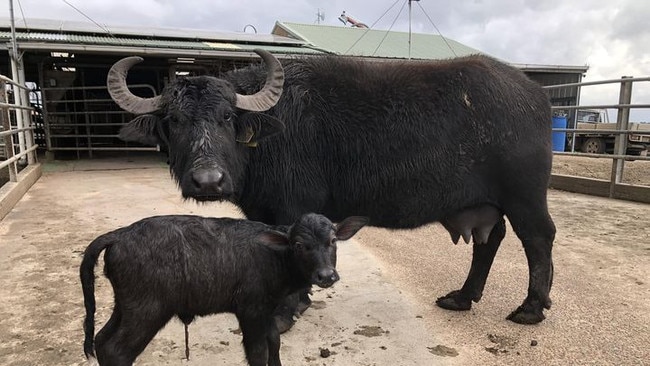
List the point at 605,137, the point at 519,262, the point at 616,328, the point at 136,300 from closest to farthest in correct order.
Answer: the point at 136,300 → the point at 616,328 → the point at 519,262 → the point at 605,137

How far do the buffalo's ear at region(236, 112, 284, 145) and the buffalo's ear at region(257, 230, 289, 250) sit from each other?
88 centimetres

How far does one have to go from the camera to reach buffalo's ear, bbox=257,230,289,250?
2752mm

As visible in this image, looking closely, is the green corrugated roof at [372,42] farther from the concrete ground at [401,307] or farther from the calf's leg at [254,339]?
the calf's leg at [254,339]

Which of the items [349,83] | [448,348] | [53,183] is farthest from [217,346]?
[53,183]

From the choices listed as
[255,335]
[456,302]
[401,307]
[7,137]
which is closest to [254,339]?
[255,335]

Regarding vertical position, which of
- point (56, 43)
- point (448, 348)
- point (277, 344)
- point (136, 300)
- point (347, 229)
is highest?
point (56, 43)

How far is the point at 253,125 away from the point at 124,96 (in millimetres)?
986

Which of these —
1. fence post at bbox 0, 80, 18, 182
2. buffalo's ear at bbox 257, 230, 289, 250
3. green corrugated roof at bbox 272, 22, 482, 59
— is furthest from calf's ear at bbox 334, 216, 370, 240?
green corrugated roof at bbox 272, 22, 482, 59

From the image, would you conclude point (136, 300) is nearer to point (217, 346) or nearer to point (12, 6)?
point (217, 346)

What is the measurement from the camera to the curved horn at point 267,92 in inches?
132

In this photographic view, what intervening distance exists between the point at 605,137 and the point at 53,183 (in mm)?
18919

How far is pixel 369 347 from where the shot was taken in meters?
3.31

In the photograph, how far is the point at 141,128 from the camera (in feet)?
10.9

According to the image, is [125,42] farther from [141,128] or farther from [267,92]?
[267,92]
